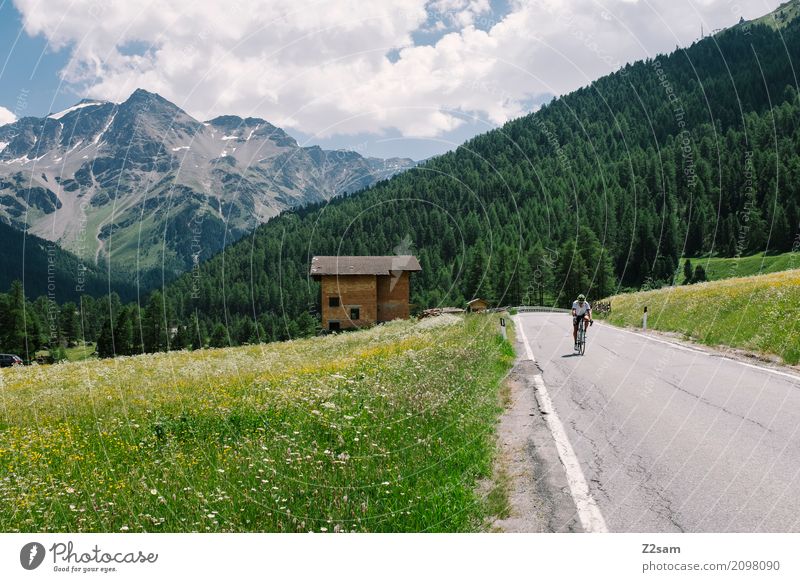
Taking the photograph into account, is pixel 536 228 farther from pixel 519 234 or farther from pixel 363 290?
pixel 363 290

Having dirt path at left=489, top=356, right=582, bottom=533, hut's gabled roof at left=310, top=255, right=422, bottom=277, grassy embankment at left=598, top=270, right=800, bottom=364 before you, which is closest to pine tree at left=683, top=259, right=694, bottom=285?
hut's gabled roof at left=310, top=255, right=422, bottom=277

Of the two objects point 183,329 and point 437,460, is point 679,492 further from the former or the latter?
point 183,329

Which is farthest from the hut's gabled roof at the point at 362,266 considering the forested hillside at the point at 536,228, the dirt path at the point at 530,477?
the forested hillside at the point at 536,228

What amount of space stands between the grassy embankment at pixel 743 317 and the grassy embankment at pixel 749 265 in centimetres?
8900

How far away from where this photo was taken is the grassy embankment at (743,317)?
1739 centimetres

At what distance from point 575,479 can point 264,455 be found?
3.88 metres

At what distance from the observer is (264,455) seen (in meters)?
6.74

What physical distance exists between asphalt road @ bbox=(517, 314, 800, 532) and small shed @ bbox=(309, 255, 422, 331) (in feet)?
120

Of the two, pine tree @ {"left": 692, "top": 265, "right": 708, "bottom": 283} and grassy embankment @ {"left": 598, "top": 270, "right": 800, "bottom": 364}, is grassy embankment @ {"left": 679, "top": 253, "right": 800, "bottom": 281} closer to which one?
pine tree @ {"left": 692, "top": 265, "right": 708, "bottom": 283}

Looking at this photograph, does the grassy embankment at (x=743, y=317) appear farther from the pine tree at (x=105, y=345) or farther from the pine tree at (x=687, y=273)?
the pine tree at (x=687, y=273)

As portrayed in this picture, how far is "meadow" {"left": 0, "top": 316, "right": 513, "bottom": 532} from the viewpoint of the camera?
16.8 ft

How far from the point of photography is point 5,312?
9794 centimetres

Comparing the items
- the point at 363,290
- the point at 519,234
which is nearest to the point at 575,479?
the point at 363,290

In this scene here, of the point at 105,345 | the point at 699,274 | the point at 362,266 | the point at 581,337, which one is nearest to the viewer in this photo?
the point at 581,337
